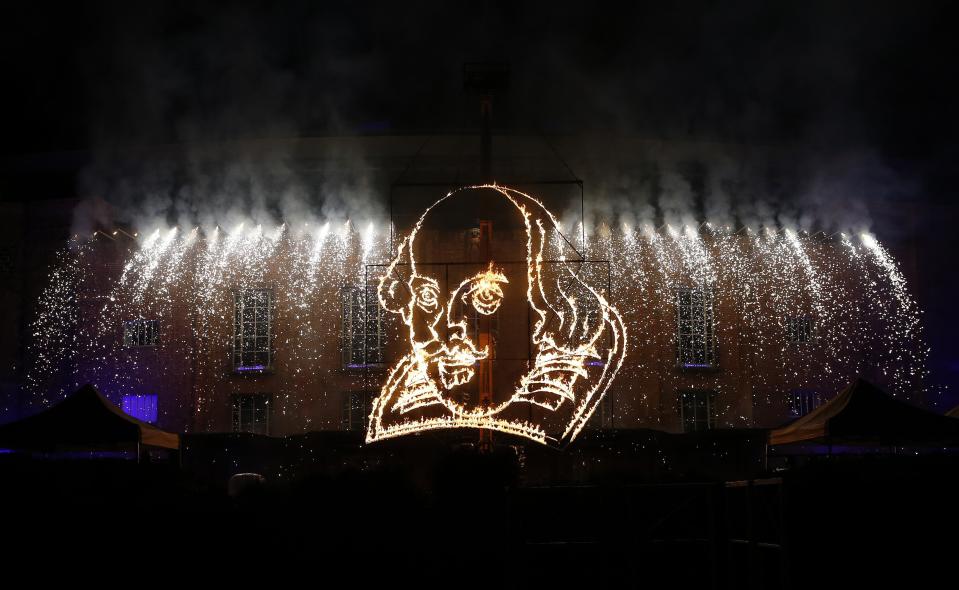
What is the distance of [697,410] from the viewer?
68.9ft

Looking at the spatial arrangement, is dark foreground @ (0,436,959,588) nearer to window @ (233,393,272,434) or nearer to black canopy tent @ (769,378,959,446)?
black canopy tent @ (769,378,959,446)

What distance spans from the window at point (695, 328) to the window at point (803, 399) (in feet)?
5.77

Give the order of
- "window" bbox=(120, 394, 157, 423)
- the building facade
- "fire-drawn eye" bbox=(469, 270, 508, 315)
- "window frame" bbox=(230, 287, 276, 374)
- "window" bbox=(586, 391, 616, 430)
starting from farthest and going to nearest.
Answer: "window frame" bbox=(230, 287, 276, 374), "window" bbox=(120, 394, 157, 423), the building facade, "window" bbox=(586, 391, 616, 430), "fire-drawn eye" bbox=(469, 270, 508, 315)

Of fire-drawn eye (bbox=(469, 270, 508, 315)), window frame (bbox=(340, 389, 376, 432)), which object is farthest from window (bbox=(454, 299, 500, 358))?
fire-drawn eye (bbox=(469, 270, 508, 315))

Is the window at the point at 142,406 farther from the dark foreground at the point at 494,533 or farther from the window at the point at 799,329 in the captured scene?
the window at the point at 799,329

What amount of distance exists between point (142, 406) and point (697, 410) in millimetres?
11608

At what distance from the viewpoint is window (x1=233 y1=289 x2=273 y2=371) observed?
2133 centimetres

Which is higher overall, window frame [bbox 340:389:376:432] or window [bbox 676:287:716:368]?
window [bbox 676:287:716:368]

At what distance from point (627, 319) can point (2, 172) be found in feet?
46.6

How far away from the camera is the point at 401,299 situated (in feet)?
69.4

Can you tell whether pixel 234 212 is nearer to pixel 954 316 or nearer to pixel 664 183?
pixel 664 183

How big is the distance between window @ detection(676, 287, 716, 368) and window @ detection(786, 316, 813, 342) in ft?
5.16

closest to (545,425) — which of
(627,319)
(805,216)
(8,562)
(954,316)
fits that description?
(627,319)

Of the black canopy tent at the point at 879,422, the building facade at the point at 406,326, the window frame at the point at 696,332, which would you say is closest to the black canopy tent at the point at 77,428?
the building facade at the point at 406,326
